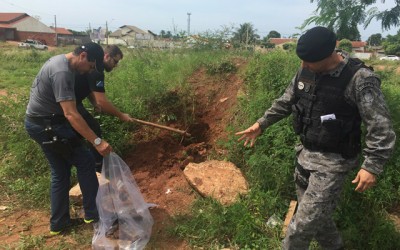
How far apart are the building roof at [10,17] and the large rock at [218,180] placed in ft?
169

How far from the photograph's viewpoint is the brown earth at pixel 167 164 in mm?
3092

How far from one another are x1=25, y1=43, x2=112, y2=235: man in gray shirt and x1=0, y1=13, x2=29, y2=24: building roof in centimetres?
5116

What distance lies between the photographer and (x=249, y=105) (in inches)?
165

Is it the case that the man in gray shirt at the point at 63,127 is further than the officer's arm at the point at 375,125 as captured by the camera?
Yes

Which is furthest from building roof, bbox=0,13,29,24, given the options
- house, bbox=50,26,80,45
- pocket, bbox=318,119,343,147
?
pocket, bbox=318,119,343,147

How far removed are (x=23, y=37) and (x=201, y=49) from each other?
46.2 metres

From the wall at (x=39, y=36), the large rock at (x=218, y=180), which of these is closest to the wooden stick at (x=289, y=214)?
the large rock at (x=218, y=180)

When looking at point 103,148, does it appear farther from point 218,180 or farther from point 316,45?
point 316,45

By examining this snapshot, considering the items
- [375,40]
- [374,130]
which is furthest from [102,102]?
[375,40]

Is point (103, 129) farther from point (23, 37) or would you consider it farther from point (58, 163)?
point (23, 37)

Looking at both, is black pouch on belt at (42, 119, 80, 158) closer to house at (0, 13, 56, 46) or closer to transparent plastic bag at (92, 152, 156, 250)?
transparent plastic bag at (92, 152, 156, 250)

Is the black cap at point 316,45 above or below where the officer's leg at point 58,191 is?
above

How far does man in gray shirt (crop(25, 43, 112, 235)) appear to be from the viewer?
8.86 ft

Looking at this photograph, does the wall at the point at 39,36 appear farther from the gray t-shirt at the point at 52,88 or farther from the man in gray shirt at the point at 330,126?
the man in gray shirt at the point at 330,126
